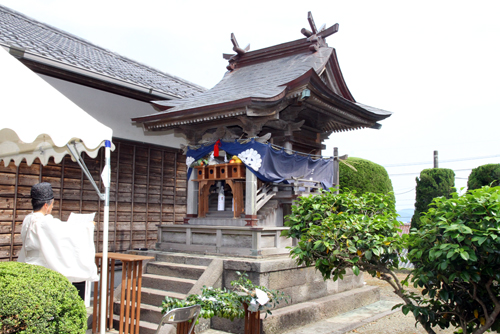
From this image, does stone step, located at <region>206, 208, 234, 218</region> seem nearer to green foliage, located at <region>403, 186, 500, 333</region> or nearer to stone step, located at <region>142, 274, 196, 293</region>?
stone step, located at <region>142, 274, 196, 293</region>

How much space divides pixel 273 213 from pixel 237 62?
4.44m

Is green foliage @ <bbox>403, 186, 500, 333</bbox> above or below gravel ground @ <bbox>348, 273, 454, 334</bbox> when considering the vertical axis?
above

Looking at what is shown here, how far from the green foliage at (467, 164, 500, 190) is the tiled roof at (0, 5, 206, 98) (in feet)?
30.8

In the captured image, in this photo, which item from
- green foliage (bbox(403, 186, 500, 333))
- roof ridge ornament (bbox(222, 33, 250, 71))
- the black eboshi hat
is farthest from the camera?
roof ridge ornament (bbox(222, 33, 250, 71))

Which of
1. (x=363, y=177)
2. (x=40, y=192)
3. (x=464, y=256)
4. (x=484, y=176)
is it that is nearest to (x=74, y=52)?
(x=40, y=192)

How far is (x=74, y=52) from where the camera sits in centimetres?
971

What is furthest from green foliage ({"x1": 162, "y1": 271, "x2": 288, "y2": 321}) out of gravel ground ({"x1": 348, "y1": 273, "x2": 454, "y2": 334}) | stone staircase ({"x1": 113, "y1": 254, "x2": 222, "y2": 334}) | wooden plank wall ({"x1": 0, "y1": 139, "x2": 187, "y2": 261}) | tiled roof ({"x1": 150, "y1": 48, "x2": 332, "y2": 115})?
wooden plank wall ({"x1": 0, "y1": 139, "x2": 187, "y2": 261})

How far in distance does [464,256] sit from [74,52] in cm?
934

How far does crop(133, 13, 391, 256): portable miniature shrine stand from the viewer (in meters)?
7.94

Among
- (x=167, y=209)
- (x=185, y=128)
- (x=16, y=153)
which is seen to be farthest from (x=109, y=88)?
(x=167, y=209)

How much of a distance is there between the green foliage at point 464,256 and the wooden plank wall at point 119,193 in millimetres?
7164

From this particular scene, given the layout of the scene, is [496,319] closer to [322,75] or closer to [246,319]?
[246,319]

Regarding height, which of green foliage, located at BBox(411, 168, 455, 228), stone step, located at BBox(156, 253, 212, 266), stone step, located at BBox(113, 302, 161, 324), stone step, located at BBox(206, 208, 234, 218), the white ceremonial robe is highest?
green foliage, located at BBox(411, 168, 455, 228)

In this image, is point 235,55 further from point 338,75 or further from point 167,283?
point 167,283
